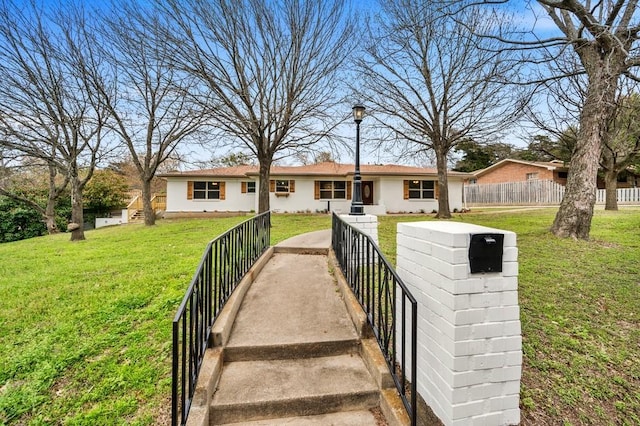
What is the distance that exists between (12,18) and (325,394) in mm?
13474

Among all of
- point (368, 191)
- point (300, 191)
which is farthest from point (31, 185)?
point (368, 191)

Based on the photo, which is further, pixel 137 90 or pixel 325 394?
pixel 137 90

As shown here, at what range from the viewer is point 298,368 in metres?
2.43

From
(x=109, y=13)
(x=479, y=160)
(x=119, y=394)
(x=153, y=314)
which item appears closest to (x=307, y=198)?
(x=109, y=13)

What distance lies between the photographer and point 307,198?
17.3m

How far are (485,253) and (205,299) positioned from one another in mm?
2308

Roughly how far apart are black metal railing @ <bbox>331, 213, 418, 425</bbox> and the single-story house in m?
12.4

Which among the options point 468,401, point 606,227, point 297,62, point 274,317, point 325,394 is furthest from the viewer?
point 297,62

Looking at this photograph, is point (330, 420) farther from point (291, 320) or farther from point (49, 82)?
point (49, 82)

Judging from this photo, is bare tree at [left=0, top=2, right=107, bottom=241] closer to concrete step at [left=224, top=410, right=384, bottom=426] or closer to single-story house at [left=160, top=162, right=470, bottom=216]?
single-story house at [left=160, top=162, right=470, bottom=216]

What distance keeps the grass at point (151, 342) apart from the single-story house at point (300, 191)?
39.2 ft

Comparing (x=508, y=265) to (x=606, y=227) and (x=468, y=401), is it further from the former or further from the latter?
(x=606, y=227)

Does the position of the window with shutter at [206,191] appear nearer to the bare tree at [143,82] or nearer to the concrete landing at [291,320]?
the bare tree at [143,82]

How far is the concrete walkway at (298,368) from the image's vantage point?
6.71 feet
